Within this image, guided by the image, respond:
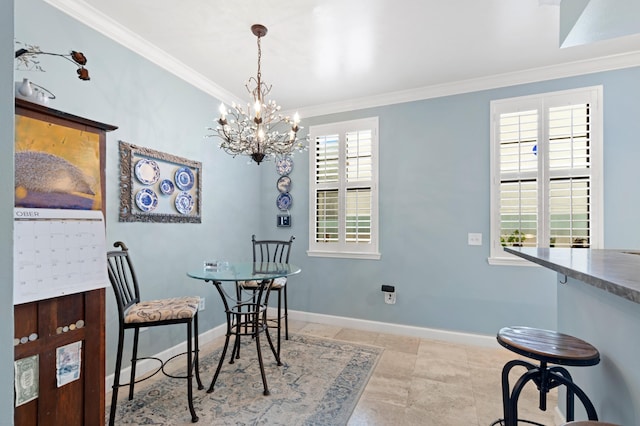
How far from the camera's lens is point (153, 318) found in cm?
189

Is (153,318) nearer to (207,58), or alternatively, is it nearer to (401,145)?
(207,58)

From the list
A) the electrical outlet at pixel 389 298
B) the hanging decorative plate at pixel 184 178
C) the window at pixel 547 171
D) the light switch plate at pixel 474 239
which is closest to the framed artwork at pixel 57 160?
the hanging decorative plate at pixel 184 178

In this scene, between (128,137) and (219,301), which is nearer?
(128,137)

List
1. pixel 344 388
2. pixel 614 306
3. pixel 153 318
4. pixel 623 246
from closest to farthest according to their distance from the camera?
1. pixel 614 306
2. pixel 153 318
3. pixel 344 388
4. pixel 623 246

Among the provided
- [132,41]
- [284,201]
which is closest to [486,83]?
[284,201]

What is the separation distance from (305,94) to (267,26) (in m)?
1.25

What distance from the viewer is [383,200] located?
3.56 meters

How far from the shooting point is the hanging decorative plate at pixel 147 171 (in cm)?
250

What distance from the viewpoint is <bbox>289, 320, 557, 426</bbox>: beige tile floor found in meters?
1.97

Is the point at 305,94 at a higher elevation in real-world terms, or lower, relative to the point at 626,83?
higher

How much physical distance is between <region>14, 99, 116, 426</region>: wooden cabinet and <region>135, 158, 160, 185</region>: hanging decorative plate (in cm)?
115

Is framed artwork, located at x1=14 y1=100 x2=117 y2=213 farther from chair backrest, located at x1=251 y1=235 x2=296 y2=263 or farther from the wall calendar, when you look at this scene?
chair backrest, located at x1=251 y1=235 x2=296 y2=263

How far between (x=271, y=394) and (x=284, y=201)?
2.35 m

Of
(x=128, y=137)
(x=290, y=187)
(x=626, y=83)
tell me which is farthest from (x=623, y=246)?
(x=128, y=137)
